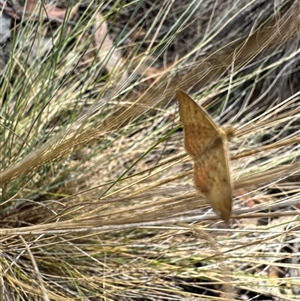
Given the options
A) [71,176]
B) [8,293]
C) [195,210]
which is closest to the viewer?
[195,210]

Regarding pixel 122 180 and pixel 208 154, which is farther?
pixel 122 180

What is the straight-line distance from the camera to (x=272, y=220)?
119cm

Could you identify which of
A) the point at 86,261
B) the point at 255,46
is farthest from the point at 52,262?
the point at 255,46

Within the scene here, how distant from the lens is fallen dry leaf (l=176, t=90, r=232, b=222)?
460 millimetres

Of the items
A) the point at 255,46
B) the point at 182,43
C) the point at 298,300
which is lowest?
the point at 298,300

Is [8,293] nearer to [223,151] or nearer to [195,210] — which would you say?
[195,210]

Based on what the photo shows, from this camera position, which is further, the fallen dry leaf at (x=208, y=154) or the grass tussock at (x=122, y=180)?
the grass tussock at (x=122, y=180)

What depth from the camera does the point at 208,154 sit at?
49 cm

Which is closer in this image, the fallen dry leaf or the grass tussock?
the fallen dry leaf

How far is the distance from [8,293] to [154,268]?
24 centimetres

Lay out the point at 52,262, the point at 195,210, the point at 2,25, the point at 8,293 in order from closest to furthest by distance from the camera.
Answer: the point at 195,210 → the point at 8,293 → the point at 52,262 → the point at 2,25

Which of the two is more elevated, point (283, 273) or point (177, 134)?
point (177, 134)

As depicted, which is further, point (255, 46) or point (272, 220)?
point (272, 220)

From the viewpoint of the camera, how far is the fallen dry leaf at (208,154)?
18.1 inches
